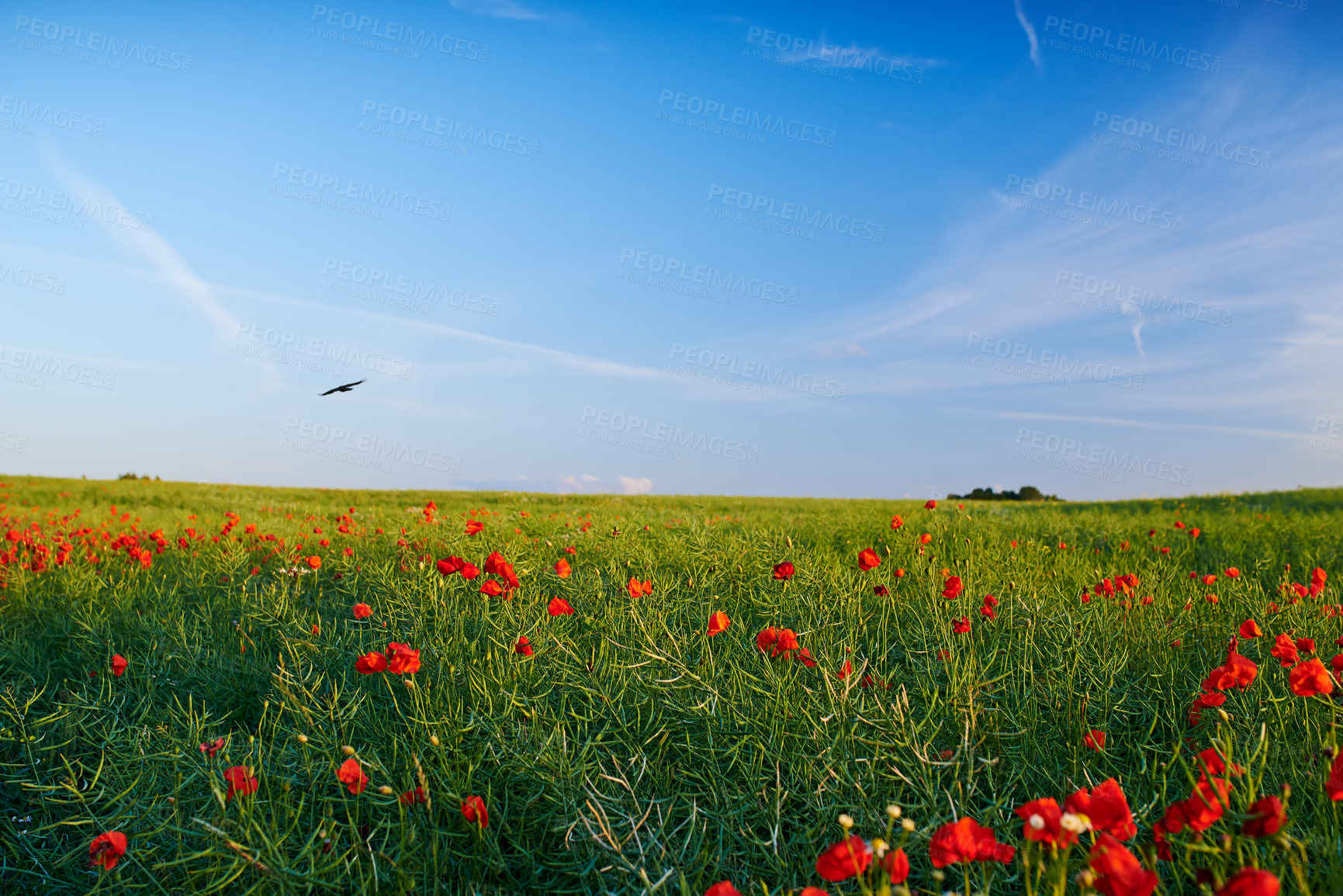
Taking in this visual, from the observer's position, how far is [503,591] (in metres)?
3.43

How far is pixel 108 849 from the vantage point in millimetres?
1910

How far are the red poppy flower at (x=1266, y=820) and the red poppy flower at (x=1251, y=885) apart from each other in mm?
212

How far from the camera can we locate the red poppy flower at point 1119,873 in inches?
46.8

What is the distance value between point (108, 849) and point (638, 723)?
1601 millimetres

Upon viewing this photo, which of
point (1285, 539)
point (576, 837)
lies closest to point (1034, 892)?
point (576, 837)

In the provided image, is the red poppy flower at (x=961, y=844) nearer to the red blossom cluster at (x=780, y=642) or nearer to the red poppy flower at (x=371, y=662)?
the red blossom cluster at (x=780, y=642)

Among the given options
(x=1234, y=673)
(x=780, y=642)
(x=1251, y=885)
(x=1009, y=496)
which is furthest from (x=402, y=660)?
(x=1009, y=496)

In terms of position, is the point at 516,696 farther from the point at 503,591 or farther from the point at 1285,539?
the point at 1285,539

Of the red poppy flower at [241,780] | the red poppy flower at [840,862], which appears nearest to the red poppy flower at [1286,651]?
the red poppy flower at [840,862]

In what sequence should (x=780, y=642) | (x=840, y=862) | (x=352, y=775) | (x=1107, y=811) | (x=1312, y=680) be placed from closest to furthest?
(x=840, y=862) < (x=1107, y=811) < (x=1312, y=680) < (x=352, y=775) < (x=780, y=642)

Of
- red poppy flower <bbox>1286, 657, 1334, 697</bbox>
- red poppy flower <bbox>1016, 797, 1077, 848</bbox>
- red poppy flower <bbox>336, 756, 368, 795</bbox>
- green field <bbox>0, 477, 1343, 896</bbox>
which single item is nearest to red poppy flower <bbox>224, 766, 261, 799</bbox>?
green field <bbox>0, 477, 1343, 896</bbox>

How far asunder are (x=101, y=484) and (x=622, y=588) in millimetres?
26396

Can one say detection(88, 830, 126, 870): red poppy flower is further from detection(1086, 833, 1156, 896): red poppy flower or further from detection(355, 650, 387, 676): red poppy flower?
detection(1086, 833, 1156, 896): red poppy flower

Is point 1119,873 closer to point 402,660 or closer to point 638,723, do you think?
point 638,723
